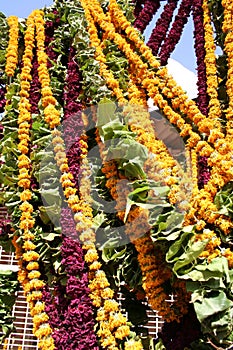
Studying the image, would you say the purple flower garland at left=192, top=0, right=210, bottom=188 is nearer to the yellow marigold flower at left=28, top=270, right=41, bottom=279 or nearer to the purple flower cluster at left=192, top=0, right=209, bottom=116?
the purple flower cluster at left=192, top=0, right=209, bottom=116

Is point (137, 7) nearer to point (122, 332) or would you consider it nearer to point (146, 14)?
point (146, 14)

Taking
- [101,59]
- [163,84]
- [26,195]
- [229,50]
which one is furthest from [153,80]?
[26,195]

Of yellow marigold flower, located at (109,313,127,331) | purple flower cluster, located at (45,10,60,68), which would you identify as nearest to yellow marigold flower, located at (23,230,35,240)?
yellow marigold flower, located at (109,313,127,331)

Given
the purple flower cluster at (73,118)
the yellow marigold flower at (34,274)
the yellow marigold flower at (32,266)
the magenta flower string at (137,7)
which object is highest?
the magenta flower string at (137,7)

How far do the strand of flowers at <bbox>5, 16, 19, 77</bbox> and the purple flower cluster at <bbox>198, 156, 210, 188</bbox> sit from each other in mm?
778

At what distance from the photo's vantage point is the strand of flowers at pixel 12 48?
6.14 ft

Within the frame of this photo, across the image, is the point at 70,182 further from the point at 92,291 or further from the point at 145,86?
the point at 145,86

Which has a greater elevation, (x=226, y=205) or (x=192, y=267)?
(x=226, y=205)

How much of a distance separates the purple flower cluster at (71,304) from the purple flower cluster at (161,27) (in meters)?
0.85

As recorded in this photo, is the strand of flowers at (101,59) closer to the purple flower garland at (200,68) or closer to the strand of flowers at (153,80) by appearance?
the strand of flowers at (153,80)

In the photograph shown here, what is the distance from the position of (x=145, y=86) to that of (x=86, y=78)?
192 mm

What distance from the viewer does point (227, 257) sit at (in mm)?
1171

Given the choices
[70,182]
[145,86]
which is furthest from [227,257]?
[145,86]

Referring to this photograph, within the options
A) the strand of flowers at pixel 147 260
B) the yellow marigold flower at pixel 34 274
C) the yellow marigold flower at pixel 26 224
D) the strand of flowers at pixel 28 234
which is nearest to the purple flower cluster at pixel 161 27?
the strand of flowers at pixel 28 234
